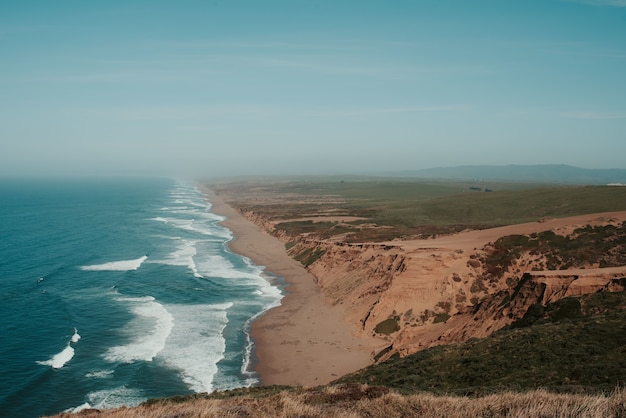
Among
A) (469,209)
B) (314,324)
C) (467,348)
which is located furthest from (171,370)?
(469,209)

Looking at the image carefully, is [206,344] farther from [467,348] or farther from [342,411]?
[342,411]

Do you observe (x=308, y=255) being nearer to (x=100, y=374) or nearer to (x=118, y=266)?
(x=118, y=266)

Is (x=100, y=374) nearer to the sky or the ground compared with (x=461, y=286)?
nearer to the ground

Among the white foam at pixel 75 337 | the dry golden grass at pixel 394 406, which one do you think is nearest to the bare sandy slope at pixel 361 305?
the white foam at pixel 75 337

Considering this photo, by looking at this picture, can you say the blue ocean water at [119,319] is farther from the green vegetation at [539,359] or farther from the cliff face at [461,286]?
the green vegetation at [539,359]

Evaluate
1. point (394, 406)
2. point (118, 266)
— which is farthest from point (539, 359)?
point (118, 266)
